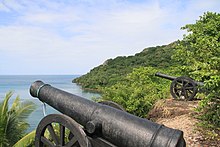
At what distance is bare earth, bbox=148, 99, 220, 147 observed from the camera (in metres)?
5.58

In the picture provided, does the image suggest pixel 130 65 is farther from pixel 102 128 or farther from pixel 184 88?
pixel 102 128

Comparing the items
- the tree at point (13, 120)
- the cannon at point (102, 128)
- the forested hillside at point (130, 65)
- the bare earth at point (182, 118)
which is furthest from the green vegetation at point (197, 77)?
the forested hillside at point (130, 65)

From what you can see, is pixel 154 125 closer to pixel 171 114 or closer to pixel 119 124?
pixel 119 124

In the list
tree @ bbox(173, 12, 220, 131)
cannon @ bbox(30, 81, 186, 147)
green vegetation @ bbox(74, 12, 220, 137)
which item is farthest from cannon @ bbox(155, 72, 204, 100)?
cannon @ bbox(30, 81, 186, 147)

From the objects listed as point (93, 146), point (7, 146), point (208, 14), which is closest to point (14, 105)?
point (7, 146)

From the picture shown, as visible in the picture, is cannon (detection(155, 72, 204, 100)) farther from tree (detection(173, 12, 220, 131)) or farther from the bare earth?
tree (detection(173, 12, 220, 131))

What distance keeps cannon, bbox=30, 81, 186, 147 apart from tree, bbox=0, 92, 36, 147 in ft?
16.4

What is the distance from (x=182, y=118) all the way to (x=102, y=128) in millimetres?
4063

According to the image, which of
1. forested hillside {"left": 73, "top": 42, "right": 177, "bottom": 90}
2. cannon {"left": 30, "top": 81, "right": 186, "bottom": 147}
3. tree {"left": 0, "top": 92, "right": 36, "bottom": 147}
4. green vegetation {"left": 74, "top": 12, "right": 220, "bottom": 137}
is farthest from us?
forested hillside {"left": 73, "top": 42, "right": 177, "bottom": 90}

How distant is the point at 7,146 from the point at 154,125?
718 centimetres

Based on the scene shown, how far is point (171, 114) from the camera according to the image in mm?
8258

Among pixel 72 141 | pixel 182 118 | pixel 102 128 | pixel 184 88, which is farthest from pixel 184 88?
pixel 72 141

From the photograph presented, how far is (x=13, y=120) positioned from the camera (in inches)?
383

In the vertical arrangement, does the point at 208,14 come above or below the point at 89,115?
above
